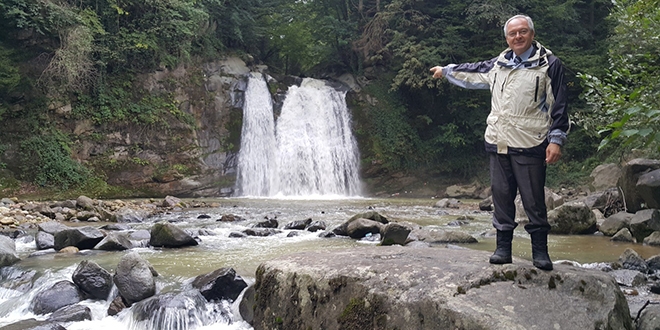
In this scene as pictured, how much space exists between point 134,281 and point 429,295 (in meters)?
3.60

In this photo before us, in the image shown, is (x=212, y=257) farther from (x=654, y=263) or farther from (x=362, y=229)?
(x=654, y=263)

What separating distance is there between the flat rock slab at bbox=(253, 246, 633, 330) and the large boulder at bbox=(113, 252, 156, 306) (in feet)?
6.64

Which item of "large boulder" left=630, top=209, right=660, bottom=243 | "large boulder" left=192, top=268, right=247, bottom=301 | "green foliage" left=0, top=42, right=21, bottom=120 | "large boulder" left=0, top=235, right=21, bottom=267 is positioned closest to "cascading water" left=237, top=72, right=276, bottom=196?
"green foliage" left=0, top=42, right=21, bottom=120

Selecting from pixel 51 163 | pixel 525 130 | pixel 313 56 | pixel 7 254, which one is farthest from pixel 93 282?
pixel 313 56

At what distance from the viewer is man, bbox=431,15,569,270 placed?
312 centimetres

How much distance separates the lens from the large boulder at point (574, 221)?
9.16 metres

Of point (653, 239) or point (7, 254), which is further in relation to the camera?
point (653, 239)

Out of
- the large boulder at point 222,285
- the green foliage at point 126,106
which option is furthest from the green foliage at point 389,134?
the large boulder at point 222,285

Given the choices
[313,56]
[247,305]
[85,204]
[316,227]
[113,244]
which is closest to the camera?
[247,305]

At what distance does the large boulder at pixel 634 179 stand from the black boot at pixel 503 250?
811 cm

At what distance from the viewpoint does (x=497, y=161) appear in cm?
334

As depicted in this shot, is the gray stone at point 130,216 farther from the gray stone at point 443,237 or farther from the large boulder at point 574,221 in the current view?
the large boulder at point 574,221

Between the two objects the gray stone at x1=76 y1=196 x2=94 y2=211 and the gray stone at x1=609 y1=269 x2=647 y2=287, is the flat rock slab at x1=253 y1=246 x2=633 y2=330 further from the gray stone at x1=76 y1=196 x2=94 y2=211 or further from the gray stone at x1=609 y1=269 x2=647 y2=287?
the gray stone at x1=76 y1=196 x2=94 y2=211

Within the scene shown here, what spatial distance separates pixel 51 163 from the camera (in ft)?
57.6
